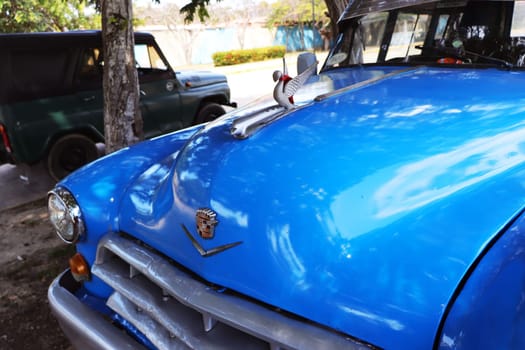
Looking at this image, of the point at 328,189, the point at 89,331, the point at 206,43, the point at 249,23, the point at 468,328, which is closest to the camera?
the point at 468,328

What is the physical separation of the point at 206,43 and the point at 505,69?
2452cm

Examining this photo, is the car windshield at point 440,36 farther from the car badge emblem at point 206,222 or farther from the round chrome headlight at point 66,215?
the round chrome headlight at point 66,215

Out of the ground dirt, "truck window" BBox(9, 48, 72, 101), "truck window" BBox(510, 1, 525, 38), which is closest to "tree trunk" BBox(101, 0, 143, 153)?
the ground dirt

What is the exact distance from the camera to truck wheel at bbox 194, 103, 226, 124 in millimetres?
7251

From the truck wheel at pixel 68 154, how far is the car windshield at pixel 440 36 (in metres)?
4.02

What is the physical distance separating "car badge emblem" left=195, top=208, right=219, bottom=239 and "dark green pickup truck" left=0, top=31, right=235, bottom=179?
15.5 feet

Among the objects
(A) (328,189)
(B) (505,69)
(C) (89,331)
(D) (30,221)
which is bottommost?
(D) (30,221)

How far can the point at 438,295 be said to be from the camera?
3.72 ft

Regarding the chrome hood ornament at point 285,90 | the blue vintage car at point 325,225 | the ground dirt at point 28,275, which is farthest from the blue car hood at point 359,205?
the ground dirt at point 28,275

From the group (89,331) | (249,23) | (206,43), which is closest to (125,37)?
(89,331)

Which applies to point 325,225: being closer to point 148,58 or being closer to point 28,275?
point 28,275

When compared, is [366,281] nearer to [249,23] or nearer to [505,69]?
[505,69]

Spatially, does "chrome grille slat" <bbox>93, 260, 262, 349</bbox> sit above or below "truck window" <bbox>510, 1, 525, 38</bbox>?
below

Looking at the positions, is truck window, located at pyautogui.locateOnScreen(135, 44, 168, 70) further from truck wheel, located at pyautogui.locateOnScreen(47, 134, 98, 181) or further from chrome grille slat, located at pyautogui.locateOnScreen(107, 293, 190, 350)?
chrome grille slat, located at pyautogui.locateOnScreen(107, 293, 190, 350)
